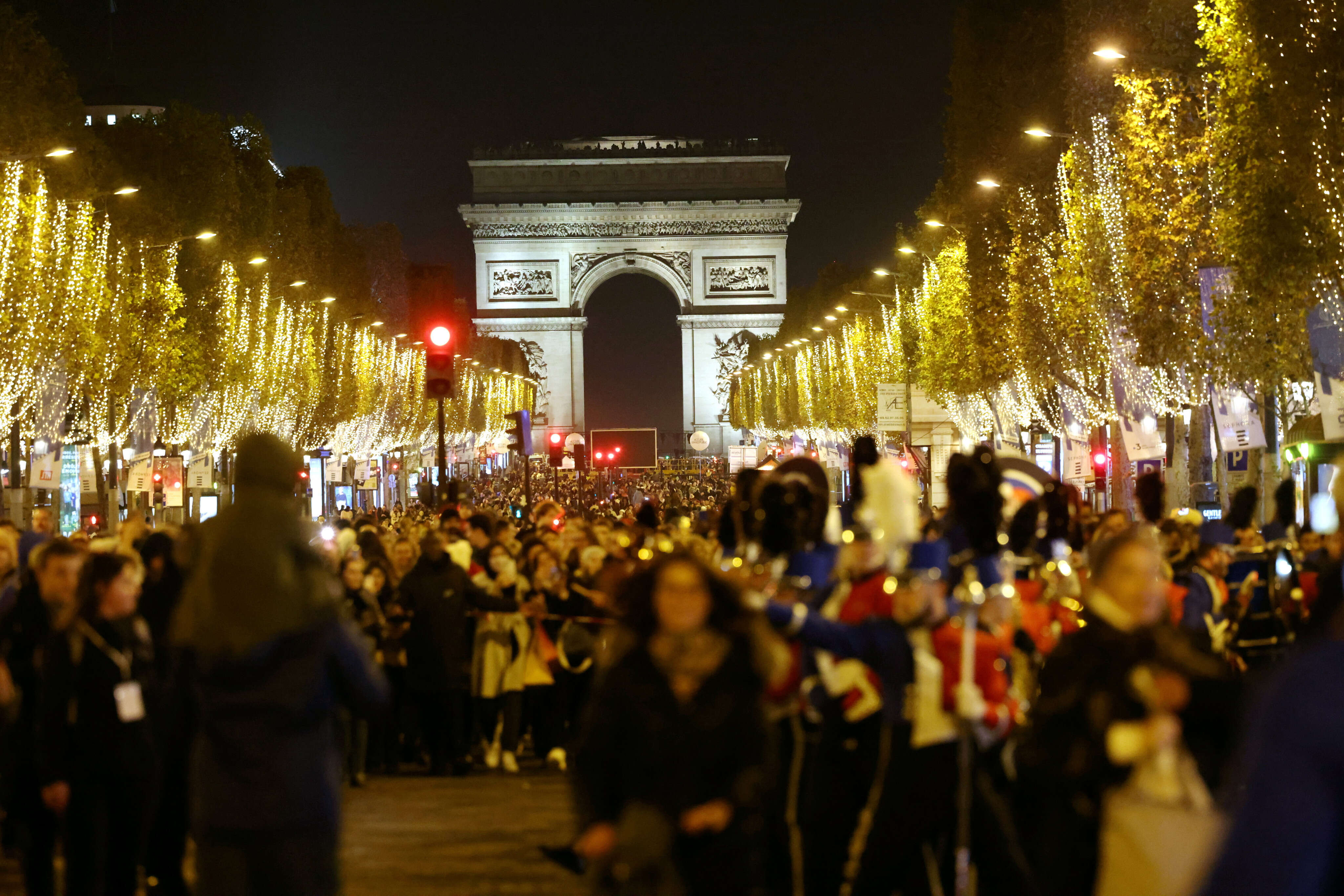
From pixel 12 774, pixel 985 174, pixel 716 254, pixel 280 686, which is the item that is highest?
pixel 716 254

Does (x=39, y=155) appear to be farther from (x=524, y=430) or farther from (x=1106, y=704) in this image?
(x=1106, y=704)

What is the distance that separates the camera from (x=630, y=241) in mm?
96812

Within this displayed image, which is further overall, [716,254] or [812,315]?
[716,254]

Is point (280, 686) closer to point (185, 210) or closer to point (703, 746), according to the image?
point (703, 746)

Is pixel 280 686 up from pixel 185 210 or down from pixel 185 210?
down

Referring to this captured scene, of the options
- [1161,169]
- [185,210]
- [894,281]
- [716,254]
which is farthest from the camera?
[716,254]

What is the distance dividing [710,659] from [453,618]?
7768 millimetres

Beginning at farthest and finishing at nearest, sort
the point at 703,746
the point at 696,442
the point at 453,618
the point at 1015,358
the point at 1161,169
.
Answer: the point at 696,442
the point at 1015,358
the point at 1161,169
the point at 453,618
the point at 703,746

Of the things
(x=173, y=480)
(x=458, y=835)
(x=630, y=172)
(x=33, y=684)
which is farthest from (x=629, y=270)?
(x=33, y=684)

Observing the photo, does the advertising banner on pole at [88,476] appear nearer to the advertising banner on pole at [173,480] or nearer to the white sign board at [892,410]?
the advertising banner on pole at [173,480]

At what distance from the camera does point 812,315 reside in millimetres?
85250

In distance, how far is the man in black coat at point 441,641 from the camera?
12.3 m

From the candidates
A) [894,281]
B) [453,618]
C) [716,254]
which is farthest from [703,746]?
[716,254]

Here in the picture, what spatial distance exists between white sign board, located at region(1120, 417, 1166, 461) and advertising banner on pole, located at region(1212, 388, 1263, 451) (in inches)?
90.3
